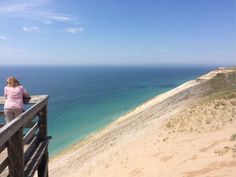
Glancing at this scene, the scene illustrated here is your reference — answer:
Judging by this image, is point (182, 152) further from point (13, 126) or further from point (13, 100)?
point (13, 126)

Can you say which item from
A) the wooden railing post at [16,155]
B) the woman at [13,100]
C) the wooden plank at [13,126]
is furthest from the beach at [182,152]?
the wooden railing post at [16,155]

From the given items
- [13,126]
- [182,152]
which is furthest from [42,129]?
[182,152]

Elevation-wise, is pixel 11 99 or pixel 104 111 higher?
pixel 11 99

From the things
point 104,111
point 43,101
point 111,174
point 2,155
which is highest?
point 43,101

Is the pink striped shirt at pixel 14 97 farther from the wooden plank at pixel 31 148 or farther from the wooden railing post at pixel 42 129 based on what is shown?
the wooden plank at pixel 31 148

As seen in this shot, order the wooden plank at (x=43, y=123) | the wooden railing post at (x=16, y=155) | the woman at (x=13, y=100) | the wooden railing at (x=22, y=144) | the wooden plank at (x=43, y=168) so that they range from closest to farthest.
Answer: the wooden railing at (x=22, y=144), the wooden railing post at (x=16, y=155), the woman at (x=13, y=100), the wooden plank at (x=43, y=123), the wooden plank at (x=43, y=168)

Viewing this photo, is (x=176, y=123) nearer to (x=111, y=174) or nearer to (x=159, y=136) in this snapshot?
(x=159, y=136)

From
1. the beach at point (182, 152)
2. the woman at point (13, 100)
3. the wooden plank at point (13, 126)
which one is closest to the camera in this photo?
the wooden plank at point (13, 126)

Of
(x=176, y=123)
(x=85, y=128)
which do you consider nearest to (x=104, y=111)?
(x=85, y=128)
